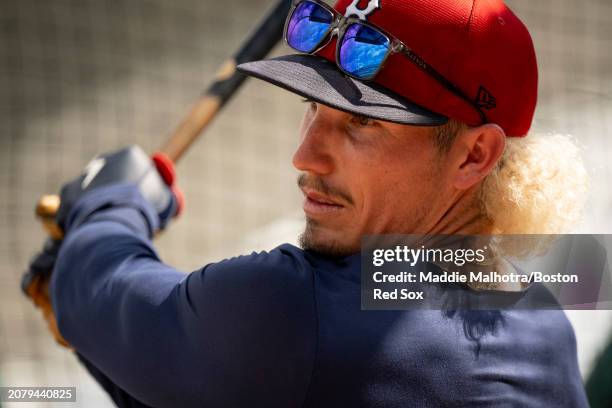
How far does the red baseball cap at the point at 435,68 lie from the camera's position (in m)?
1.06

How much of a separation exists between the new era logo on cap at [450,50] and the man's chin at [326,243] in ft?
0.65

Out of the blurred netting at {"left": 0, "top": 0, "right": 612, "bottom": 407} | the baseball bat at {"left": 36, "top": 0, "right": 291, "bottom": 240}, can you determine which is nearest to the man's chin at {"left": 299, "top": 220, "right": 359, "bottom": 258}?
the baseball bat at {"left": 36, "top": 0, "right": 291, "bottom": 240}

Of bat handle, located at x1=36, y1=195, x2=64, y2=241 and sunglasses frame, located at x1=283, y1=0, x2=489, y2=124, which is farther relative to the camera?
bat handle, located at x1=36, y1=195, x2=64, y2=241

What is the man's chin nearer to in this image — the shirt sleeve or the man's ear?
the shirt sleeve

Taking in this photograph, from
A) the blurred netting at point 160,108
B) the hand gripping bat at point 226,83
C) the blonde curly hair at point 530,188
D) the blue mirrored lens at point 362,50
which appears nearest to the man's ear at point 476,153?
the blonde curly hair at point 530,188

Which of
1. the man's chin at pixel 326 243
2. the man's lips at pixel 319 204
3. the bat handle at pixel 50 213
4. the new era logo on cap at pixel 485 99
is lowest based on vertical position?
the bat handle at pixel 50 213

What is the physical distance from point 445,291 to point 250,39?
921 millimetres

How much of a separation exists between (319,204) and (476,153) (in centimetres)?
21

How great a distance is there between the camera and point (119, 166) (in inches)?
59.2

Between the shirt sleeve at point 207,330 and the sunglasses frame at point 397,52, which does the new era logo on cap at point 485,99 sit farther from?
the shirt sleeve at point 207,330

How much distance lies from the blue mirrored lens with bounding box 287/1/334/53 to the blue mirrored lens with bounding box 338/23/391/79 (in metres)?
0.06

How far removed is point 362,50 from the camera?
107 centimetres

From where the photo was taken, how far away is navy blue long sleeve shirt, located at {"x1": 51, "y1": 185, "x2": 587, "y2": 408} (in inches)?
38.7

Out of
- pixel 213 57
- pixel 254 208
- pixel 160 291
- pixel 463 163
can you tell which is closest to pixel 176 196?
pixel 160 291
